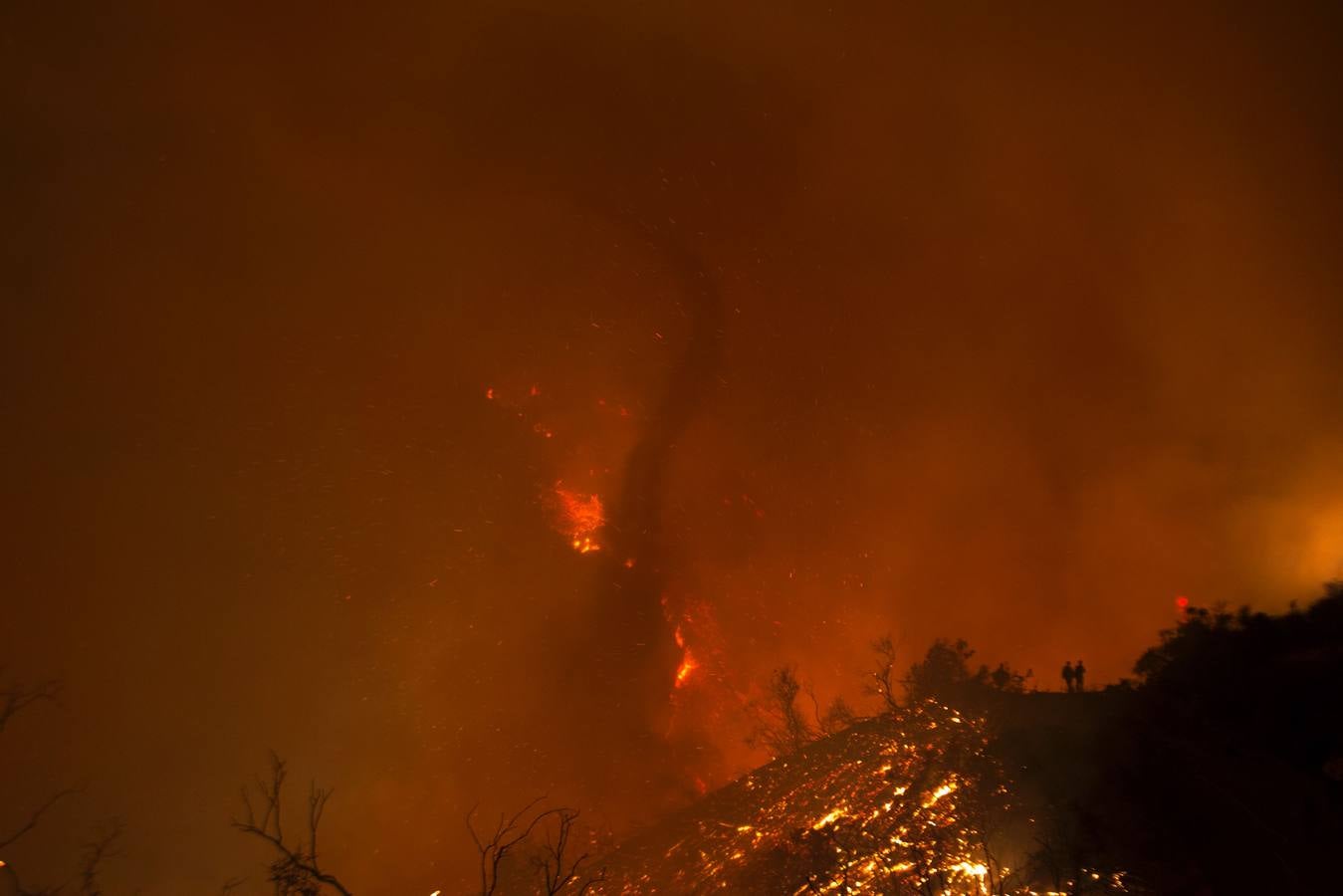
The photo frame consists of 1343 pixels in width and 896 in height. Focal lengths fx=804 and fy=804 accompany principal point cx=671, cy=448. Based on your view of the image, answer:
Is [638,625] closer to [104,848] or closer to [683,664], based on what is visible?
[683,664]

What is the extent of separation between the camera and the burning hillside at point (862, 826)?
11859 millimetres

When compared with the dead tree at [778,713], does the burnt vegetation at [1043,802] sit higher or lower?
lower

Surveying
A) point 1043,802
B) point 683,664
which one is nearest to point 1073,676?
point 1043,802

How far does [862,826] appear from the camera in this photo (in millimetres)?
13203

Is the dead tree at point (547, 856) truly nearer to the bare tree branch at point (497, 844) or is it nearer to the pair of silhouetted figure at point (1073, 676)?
the bare tree branch at point (497, 844)

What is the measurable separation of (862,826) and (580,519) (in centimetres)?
2644

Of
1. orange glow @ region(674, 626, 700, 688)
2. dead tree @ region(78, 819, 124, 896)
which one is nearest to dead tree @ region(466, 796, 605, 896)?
orange glow @ region(674, 626, 700, 688)

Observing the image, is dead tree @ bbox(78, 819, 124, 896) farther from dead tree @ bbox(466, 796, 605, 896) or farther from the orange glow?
the orange glow

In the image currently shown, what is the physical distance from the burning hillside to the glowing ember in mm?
21694

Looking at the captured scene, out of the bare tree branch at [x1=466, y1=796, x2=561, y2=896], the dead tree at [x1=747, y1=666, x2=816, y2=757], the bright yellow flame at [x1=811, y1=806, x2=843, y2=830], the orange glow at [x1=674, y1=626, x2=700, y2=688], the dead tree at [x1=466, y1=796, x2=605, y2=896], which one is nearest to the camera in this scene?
the bare tree branch at [x1=466, y1=796, x2=561, y2=896]

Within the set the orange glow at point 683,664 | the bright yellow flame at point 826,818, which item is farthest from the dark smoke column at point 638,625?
the bright yellow flame at point 826,818

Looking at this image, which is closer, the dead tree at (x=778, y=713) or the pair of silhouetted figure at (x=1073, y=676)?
the pair of silhouetted figure at (x=1073, y=676)

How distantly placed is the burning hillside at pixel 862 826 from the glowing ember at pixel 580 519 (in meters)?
21.7

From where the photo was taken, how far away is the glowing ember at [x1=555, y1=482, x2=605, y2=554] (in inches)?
1483
